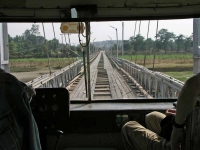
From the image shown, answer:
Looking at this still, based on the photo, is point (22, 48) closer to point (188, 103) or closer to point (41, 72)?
point (41, 72)

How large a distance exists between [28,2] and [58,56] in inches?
30.3

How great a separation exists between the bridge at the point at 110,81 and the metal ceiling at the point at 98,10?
61 cm

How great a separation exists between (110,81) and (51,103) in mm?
1187

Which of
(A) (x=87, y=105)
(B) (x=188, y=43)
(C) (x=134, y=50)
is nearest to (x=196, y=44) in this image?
(B) (x=188, y=43)

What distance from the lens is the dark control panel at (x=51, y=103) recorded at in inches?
117

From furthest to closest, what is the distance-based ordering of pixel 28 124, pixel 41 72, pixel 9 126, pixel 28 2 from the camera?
pixel 41 72
pixel 28 2
pixel 28 124
pixel 9 126

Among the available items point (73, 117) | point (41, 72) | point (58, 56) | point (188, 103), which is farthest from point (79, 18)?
point (188, 103)

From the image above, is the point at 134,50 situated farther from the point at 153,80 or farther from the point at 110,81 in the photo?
the point at 110,81

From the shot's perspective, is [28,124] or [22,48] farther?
[22,48]

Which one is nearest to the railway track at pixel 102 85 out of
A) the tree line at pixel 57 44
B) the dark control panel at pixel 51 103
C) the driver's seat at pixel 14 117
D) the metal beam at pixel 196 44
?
the tree line at pixel 57 44

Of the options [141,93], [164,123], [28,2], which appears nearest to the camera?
[164,123]

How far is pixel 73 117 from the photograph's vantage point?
3.20m

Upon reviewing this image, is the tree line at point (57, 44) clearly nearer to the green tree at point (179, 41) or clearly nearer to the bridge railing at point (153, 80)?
the green tree at point (179, 41)

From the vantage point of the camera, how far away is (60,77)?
3.73 m
